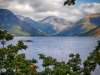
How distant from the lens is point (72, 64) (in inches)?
698

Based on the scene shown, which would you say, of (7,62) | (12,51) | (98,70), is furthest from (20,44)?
(98,70)

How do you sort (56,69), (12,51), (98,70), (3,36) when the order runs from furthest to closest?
(98,70), (3,36), (12,51), (56,69)

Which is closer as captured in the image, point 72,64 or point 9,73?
point 9,73

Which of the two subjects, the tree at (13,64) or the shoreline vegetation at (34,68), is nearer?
the shoreline vegetation at (34,68)

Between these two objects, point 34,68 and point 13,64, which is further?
point 34,68

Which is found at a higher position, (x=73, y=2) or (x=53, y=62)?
(x=73, y=2)

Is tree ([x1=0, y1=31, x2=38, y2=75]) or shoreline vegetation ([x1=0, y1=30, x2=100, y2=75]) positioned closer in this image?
shoreline vegetation ([x1=0, y1=30, x2=100, y2=75])

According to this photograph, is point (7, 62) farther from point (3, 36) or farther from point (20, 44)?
point (3, 36)

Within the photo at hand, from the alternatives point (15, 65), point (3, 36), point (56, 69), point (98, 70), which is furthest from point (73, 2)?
point (98, 70)

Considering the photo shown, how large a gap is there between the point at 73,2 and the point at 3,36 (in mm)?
9178

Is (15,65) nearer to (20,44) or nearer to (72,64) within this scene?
(20,44)

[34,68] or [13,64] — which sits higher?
[13,64]

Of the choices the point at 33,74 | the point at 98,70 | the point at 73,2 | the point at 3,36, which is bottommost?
the point at 98,70

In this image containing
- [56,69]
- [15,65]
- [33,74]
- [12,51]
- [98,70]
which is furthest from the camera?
[98,70]
